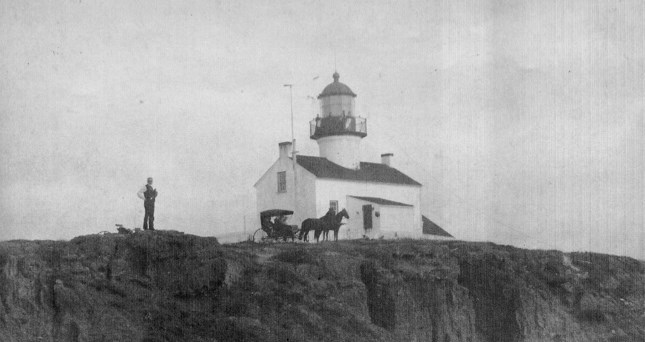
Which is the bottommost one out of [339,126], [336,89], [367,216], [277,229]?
[277,229]

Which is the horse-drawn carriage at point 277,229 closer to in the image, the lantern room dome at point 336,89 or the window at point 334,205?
the window at point 334,205

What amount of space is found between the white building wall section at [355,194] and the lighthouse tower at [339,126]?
1.68 metres

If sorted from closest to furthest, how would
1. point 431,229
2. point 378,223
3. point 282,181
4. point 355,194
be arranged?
point 378,223
point 282,181
point 355,194
point 431,229

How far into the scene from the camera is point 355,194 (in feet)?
134

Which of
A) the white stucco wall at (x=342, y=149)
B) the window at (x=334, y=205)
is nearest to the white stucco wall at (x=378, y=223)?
the window at (x=334, y=205)

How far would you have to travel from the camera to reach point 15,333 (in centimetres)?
1984

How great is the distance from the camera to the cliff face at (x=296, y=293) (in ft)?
68.6

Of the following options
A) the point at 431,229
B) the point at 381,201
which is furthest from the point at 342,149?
the point at 431,229

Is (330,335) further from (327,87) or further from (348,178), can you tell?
(327,87)

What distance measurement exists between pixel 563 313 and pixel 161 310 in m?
15.1

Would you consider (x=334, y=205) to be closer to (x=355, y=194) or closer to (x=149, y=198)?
(x=355, y=194)

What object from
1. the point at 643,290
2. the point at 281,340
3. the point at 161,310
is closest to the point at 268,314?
the point at 281,340

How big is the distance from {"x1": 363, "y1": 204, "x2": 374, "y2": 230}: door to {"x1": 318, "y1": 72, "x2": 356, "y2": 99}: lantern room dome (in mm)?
5943

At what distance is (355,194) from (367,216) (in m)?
1.56
